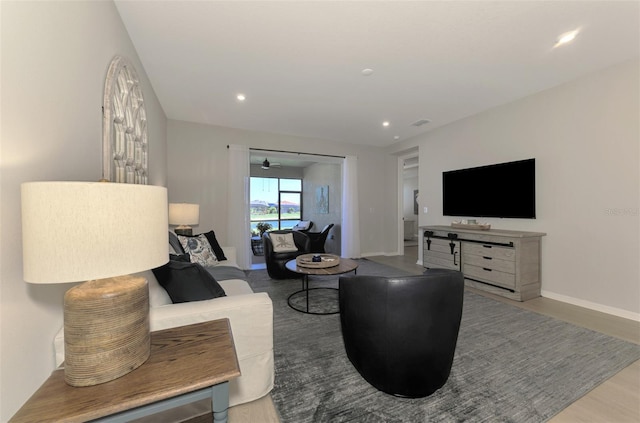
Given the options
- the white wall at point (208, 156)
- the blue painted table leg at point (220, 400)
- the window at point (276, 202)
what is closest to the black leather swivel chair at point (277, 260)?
the white wall at point (208, 156)

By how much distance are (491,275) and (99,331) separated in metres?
4.01

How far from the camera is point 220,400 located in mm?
935

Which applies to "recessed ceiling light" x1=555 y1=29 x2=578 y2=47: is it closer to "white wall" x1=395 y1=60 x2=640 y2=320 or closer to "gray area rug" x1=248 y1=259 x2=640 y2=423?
"white wall" x1=395 y1=60 x2=640 y2=320

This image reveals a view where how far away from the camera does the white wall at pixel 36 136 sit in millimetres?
861

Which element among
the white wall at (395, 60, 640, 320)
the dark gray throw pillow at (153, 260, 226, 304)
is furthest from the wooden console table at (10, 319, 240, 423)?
the white wall at (395, 60, 640, 320)

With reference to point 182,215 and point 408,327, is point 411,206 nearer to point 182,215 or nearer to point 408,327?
point 182,215

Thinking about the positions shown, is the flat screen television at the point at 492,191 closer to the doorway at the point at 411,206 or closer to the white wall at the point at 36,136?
the doorway at the point at 411,206

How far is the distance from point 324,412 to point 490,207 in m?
3.75

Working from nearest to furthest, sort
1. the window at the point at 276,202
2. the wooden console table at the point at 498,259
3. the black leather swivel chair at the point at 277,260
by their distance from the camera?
the wooden console table at the point at 498,259
the black leather swivel chair at the point at 277,260
the window at the point at 276,202

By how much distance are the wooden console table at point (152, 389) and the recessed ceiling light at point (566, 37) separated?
11.3ft

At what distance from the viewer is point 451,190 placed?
14.9 ft

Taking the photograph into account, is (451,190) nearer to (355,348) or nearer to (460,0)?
(460,0)

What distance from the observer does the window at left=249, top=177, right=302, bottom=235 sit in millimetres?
8461

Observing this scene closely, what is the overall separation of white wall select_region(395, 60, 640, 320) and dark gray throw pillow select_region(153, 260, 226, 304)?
13.0 feet
